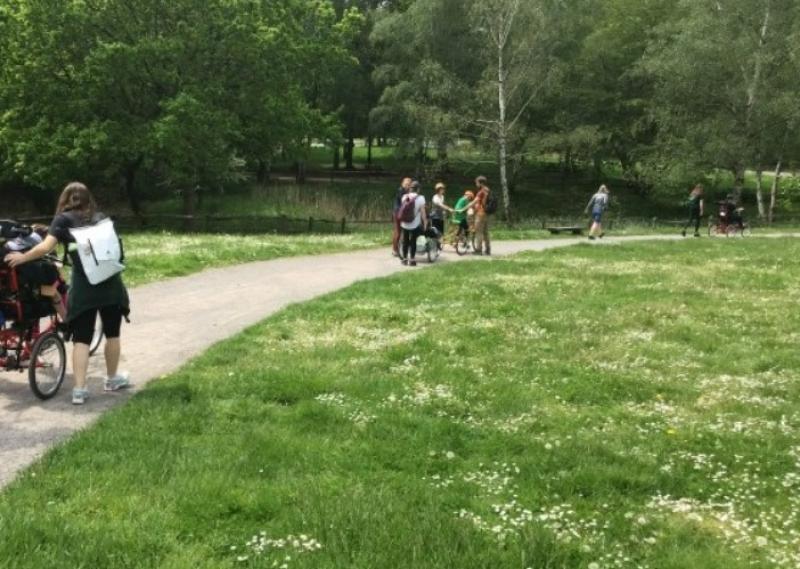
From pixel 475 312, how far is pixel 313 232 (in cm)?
1798

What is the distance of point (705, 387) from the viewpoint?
7992mm

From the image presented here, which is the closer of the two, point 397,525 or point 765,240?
point 397,525

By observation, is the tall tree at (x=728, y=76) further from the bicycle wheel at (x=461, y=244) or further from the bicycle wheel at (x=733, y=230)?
the bicycle wheel at (x=461, y=244)

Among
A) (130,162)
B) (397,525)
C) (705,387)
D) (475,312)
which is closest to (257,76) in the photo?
(130,162)

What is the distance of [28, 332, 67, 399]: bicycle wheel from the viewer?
711 cm

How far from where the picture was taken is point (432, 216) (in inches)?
774

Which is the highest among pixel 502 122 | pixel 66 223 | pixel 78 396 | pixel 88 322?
pixel 502 122

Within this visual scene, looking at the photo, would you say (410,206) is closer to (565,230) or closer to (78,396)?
(78,396)

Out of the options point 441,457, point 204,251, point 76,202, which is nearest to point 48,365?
point 76,202

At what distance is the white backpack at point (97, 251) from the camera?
6.85 metres

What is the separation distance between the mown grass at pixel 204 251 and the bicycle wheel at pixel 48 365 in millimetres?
6871

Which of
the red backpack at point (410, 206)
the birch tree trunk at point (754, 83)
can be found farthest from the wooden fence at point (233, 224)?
the birch tree trunk at point (754, 83)

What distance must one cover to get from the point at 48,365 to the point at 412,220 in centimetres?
1096

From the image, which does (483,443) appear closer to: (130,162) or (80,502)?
(80,502)
